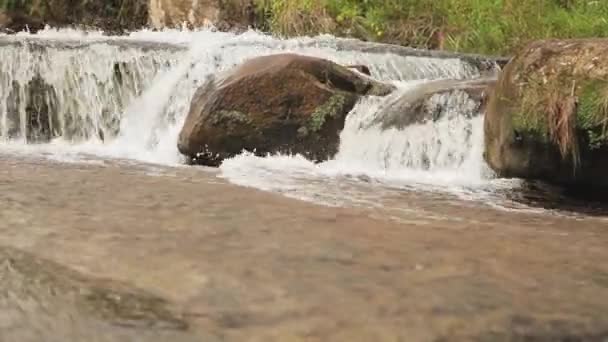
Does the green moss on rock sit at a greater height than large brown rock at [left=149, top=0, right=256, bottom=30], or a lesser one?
lesser

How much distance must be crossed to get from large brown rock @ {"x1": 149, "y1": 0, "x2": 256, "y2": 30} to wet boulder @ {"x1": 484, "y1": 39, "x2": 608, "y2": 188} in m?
9.23

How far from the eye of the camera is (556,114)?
461 centimetres

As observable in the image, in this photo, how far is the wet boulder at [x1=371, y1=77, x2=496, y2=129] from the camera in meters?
5.97

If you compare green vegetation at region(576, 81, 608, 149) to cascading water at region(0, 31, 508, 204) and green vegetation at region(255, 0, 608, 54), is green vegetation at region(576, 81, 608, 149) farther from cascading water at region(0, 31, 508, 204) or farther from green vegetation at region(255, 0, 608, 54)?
green vegetation at region(255, 0, 608, 54)

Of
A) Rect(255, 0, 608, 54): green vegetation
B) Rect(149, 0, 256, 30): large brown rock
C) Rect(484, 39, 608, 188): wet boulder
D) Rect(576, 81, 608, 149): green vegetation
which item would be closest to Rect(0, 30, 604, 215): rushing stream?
Rect(484, 39, 608, 188): wet boulder

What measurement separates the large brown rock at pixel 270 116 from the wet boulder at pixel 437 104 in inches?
17.5

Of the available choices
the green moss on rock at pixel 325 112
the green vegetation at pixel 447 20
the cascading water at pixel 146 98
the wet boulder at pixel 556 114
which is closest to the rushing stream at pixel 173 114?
the cascading water at pixel 146 98

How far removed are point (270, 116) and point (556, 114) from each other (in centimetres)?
249

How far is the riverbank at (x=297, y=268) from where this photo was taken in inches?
72.7

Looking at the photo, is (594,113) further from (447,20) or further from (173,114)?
(447,20)

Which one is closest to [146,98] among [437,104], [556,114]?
[437,104]

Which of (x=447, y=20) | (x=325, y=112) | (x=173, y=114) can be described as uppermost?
(x=447, y=20)

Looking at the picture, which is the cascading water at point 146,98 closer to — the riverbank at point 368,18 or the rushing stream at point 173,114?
the rushing stream at point 173,114

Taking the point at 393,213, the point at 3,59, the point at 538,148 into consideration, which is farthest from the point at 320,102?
the point at 3,59
